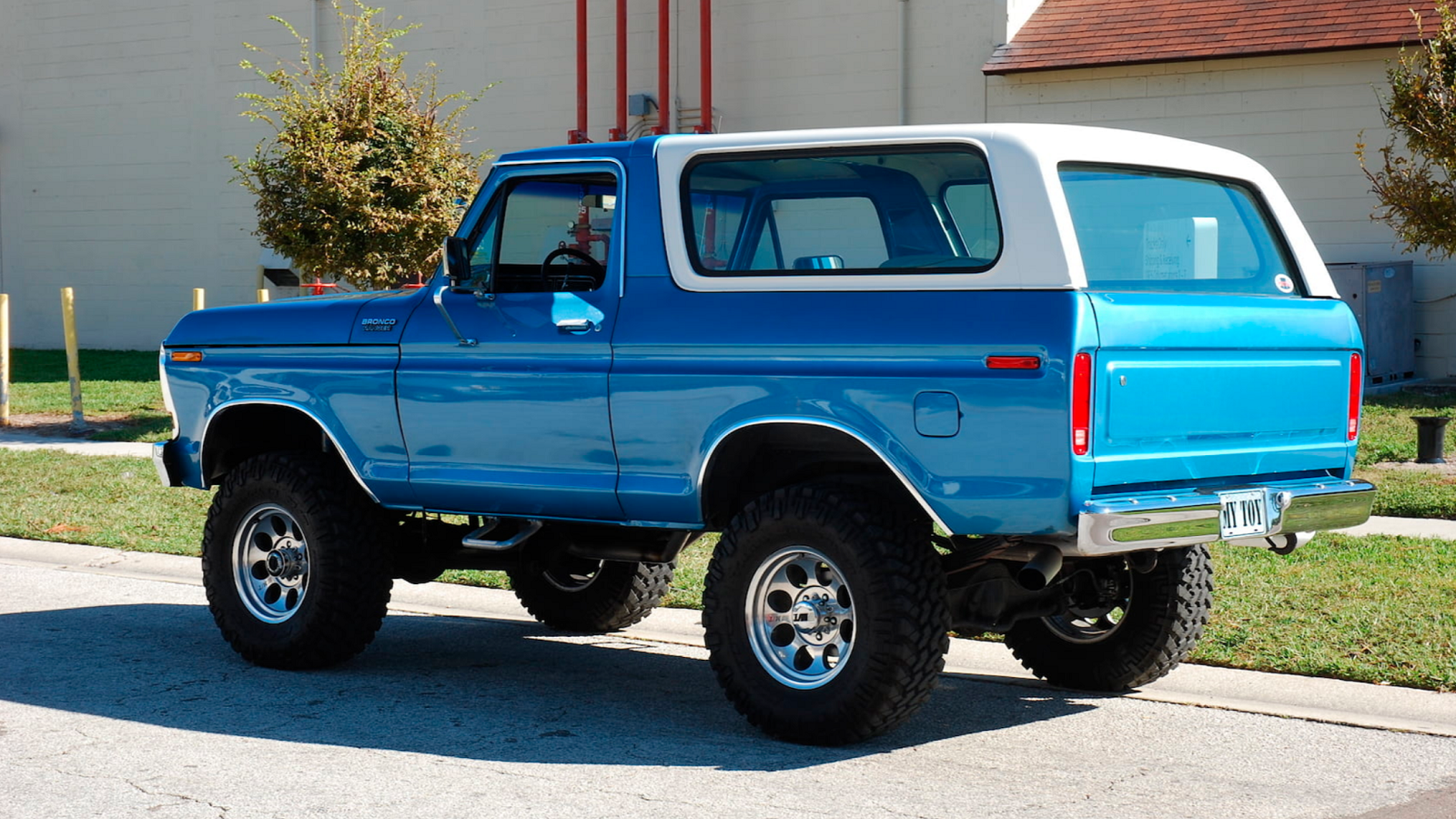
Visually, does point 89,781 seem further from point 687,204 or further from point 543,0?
point 543,0

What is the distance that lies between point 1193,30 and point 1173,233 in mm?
14653

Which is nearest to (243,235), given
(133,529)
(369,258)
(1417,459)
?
(369,258)

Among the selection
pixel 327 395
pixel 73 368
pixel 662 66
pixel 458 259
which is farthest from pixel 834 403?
pixel 662 66

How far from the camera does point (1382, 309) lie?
18375mm

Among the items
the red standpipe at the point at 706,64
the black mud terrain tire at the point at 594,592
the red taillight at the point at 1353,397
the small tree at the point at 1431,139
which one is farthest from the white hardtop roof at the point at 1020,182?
the red standpipe at the point at 706,64

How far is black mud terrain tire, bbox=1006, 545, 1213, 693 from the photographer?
21.0 feet

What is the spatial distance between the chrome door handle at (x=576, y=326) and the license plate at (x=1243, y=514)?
2342 millimetres

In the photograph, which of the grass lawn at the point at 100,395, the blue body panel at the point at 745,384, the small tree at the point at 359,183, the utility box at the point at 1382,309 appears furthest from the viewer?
the utility box at the point at 1382,309

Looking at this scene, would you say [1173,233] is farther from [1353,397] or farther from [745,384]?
[745,384]

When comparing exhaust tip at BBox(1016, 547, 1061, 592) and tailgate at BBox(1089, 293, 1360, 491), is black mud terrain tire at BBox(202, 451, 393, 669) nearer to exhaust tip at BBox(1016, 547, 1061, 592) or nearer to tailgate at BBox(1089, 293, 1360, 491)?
exhaust tip at BBox(1016, 547, 1061, 592)

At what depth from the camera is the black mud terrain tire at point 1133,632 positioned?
6.41 meters

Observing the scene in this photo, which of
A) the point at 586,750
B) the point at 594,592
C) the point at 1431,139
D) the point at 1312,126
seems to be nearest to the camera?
the point at 586,750

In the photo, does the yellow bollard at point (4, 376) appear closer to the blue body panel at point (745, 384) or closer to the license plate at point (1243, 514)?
the blue body panel at point (745, 384)

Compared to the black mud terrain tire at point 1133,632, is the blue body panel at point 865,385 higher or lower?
higher
